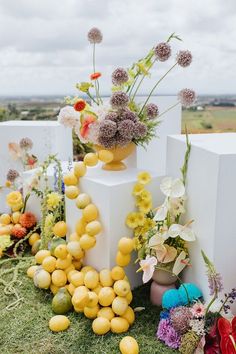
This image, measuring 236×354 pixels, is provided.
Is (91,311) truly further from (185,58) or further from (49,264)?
(185,58)

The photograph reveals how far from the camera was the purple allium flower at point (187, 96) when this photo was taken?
7.14 ft

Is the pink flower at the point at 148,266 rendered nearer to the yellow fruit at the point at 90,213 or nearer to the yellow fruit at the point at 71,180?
the yellow fruit at the point at 90,213

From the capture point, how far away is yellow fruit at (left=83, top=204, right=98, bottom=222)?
2.12 meters

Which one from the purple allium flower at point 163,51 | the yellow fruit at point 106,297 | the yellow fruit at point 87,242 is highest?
the purple allium flower at point 163,51

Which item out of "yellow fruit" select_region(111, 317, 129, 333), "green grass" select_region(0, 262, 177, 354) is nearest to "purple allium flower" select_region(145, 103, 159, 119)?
"green grass" select_region(0, 262, 177, 354)

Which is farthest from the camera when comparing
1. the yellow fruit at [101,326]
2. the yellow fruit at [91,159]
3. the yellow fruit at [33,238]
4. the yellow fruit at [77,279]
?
the yellow fruit at [33,238]

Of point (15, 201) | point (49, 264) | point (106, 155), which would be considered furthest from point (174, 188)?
point (15, 201)

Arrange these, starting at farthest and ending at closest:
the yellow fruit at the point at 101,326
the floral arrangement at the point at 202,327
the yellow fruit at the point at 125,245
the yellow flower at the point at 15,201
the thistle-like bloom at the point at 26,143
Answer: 1. the thistle-like bloom at the point at 26,143
2. the yellow flower at the point at 15,201
3. the yellow fruit at the point at 125,245
4. the yellow fruit at the point at 101,326
5. the floral arrangement at the point at 202,327

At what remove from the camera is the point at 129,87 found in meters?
2.28

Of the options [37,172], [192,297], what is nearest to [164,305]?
[192,297]

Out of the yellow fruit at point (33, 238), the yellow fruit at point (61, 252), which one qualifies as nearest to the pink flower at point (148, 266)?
the yellow fruit at point (61, 252)

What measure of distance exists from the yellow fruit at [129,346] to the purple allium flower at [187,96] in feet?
4.23

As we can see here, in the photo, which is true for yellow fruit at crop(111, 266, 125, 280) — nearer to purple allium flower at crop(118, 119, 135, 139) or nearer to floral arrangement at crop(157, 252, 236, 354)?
floral arrangement at crop(157, 252, 236, 354)

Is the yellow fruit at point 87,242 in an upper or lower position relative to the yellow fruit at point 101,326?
upper
